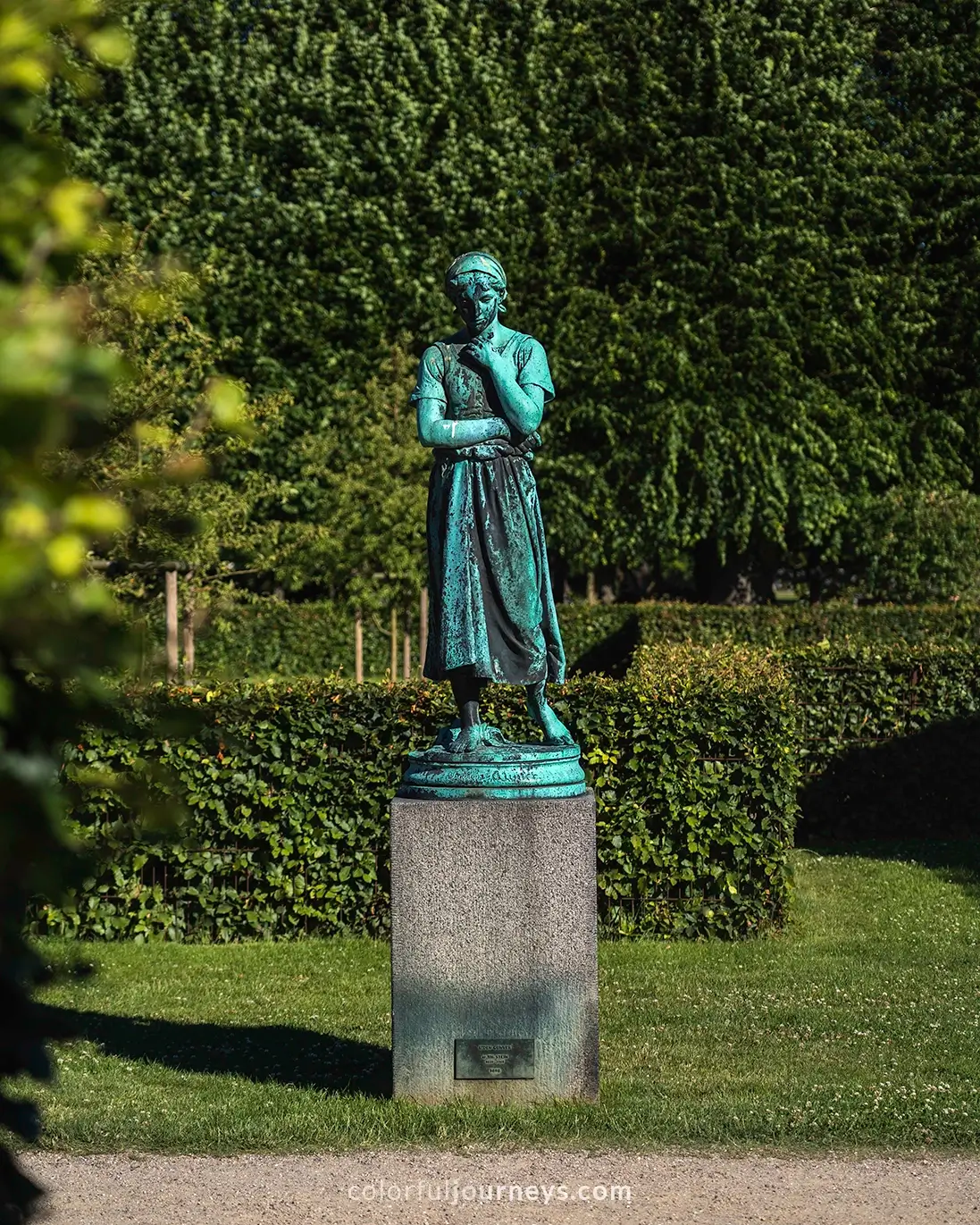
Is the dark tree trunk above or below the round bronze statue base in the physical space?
above

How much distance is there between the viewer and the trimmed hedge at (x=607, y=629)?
18328mm

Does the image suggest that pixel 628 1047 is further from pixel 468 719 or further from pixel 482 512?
pixel 482 512

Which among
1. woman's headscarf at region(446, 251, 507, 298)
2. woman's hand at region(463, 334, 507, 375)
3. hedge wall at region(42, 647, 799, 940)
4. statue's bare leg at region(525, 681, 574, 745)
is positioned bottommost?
hedge wall at region(42, 647, 799, 940)

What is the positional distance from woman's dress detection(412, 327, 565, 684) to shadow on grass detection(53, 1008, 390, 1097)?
182 cm

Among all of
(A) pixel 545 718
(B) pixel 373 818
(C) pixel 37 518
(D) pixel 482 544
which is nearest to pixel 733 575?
(B) pixel 373 818

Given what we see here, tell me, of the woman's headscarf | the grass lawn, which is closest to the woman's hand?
the woman's headscarf

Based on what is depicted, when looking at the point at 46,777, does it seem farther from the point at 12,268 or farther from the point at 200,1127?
the point at 200,1127

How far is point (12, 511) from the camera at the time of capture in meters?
1.69

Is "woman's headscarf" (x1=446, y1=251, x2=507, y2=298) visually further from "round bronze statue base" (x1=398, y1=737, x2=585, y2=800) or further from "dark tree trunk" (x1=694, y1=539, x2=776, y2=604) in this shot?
"dark tree trunk" (x1=694, y1=539, x2=776, y2=604)

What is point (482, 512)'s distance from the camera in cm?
648

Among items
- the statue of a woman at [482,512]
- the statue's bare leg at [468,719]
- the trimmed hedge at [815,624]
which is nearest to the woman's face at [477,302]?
the statue of a woman at [482,512]

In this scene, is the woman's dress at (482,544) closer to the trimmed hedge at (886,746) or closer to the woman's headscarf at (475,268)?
the woman's headscarf at (475,268)

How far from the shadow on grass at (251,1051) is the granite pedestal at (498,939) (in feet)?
1.73

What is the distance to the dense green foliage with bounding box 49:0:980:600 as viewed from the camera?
23297 mm
